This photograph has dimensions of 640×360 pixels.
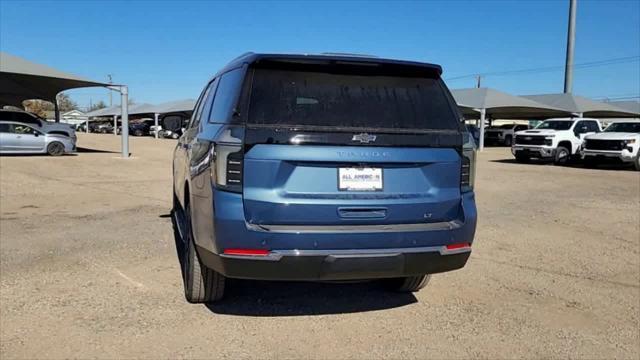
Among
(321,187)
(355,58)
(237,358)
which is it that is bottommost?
(237,358)

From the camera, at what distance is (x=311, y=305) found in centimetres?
434

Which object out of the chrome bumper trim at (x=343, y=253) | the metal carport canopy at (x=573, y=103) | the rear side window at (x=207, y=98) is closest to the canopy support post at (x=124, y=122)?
the rear side window at (x=207, y=98)

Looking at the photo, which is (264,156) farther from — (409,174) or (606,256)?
(606,256)

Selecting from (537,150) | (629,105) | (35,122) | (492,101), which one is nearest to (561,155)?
(537,150)

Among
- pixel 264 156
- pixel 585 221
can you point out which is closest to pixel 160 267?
pixel 264 156

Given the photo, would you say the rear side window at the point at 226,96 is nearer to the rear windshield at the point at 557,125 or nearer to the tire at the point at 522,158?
the tire at the point at 522,158

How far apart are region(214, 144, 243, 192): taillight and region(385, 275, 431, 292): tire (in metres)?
1.93

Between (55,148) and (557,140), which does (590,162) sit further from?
(55,148)

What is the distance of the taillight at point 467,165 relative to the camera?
12.2ft

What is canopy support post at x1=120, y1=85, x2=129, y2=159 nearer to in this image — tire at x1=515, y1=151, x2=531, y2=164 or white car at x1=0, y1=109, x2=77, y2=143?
white car at x1=0, y1=109, x2=77, y2=143

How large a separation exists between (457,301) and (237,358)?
6.77 ft

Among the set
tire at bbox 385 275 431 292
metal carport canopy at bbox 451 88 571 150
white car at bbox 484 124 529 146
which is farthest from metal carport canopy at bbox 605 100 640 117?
tire at bbox 385 275 431 292

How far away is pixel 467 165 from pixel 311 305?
169cm

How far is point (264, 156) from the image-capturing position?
10.7ft
